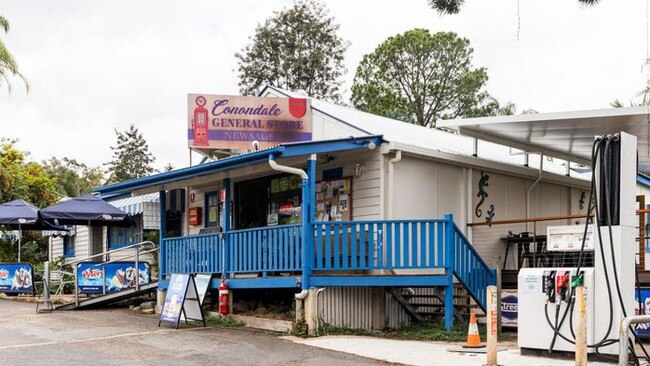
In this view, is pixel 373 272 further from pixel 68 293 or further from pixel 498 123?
pixel 68 293

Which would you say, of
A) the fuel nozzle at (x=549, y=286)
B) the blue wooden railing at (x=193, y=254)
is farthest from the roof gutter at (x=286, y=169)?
the fuel nozzle at (x=549, y=286)

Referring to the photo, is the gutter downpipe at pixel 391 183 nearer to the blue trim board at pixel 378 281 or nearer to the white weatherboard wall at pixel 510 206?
the blue trim board at pixel 378 281

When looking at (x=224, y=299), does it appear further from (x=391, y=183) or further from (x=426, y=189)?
(x=426, y=189)

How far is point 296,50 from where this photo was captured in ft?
136

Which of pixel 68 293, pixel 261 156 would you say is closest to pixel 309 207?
pixel 261 156

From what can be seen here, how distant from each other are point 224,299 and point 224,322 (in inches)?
18.0

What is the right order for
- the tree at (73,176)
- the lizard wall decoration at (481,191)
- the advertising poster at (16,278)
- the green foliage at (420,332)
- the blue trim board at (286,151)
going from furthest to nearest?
1. the tree at (73,176)
2. the advertising poster at (16,278)
3. the lizard wall decoration at (481,191)
4. the blue trim board at (286,151)
5. the green foliage at (420,332)

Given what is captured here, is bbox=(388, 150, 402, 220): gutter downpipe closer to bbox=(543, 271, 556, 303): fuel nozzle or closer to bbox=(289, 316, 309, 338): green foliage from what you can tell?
bbox=(289, 316, 309, 338): green foliage

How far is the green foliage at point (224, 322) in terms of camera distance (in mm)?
14500

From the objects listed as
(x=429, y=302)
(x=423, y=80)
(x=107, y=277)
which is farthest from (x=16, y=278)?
(x=423, y=80)

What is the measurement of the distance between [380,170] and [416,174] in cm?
85

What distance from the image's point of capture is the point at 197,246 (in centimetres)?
1608

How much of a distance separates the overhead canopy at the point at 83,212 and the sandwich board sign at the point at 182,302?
18.8ft

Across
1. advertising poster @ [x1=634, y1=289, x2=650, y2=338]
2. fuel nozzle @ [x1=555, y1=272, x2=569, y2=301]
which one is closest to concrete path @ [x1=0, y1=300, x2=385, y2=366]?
fuel nozzle @ [x1=555, y1=272, x2=569, y2=301]
